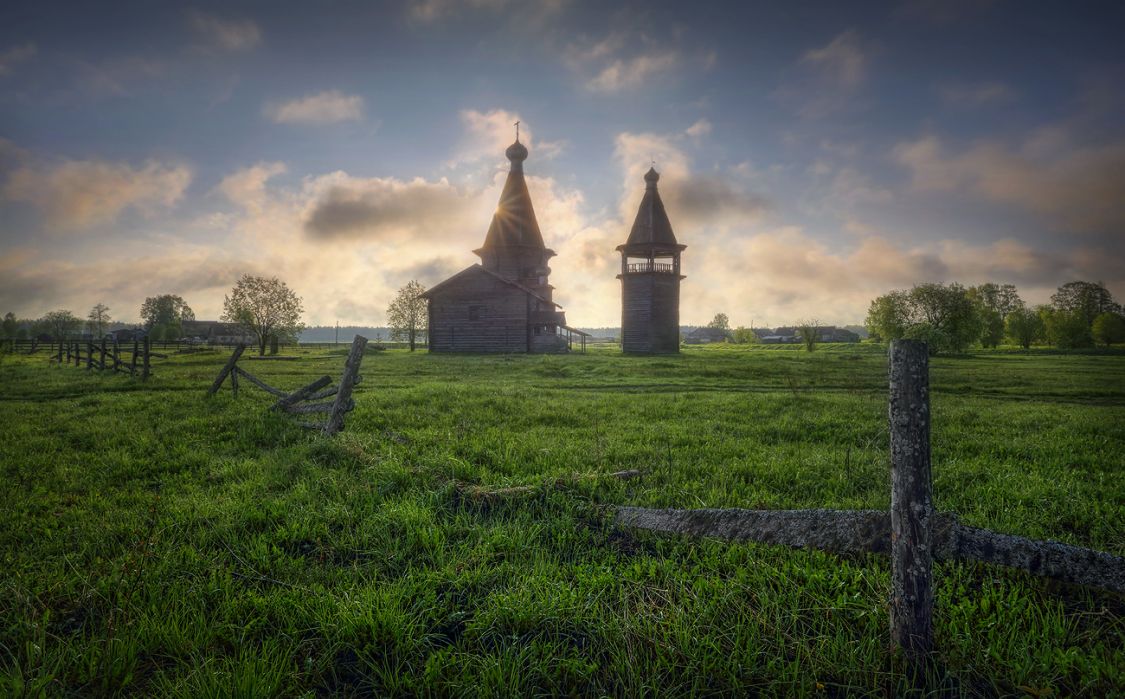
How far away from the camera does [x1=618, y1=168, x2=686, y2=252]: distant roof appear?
126ft

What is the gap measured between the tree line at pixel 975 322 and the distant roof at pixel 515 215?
3538cm

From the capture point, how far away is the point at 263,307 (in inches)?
1928

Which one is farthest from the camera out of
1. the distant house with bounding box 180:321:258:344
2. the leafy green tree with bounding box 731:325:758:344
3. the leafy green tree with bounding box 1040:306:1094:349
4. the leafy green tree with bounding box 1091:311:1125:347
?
the leafy green tree with bounding box 731:325:758:344

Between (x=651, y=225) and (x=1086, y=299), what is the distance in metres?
73.5

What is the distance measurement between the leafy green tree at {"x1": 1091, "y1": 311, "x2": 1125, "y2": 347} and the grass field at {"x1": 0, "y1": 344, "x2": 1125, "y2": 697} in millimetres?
65542

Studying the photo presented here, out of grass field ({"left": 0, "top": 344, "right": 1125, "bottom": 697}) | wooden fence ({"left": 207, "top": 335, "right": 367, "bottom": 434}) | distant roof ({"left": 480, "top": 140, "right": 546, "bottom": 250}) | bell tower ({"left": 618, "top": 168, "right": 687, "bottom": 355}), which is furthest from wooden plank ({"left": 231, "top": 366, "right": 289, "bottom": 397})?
distant roof ({"left": 480, "top": 140, "right": 546, "bottom": 250})

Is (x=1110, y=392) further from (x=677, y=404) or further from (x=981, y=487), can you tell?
(x=981, y=487)

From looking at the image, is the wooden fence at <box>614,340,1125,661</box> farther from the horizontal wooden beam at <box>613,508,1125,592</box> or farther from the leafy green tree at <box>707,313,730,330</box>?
the leafy green tree at <box>707,313,730,330</box>

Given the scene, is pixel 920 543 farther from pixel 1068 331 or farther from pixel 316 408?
pixel 1068 331

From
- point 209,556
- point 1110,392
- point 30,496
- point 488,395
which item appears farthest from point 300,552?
point 1110,392

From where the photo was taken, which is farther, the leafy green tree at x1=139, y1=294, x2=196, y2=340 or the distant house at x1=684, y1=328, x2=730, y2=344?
the distant house at x1=684, y1=328, x2=730, y2=344

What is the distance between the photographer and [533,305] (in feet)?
123

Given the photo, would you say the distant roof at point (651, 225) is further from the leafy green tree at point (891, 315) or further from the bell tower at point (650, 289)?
the leafy green tree at point (891, 315)

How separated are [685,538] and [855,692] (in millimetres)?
1586
